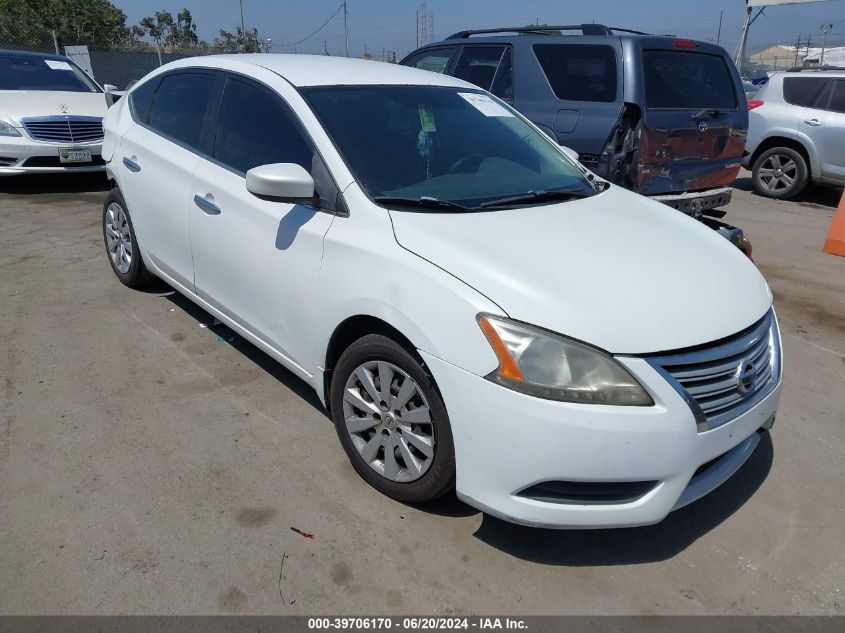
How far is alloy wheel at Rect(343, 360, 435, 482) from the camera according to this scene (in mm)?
2543

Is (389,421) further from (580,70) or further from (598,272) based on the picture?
(580,70)

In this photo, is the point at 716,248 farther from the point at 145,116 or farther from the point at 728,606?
the point at 145,116

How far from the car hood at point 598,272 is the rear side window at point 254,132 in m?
0.74

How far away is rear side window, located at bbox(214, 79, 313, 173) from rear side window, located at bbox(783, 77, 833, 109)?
8.49m

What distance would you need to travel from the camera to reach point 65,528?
2598mm

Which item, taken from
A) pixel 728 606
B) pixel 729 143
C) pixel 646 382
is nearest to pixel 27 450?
pixel 646 382

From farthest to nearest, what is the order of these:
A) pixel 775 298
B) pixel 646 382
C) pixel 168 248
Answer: pixel 775 298
pixel 168 248
pixel 646 382

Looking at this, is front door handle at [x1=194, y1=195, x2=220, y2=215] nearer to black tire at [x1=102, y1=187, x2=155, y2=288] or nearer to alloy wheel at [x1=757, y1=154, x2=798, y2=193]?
black tire at [x1=102, y1=187, x2=155, y2=288]

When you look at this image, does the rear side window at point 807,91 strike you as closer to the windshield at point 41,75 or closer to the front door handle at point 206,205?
the front door handle at point 206,205

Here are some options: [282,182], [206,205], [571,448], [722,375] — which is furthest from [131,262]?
[722,375]

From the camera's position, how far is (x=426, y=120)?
338 cm

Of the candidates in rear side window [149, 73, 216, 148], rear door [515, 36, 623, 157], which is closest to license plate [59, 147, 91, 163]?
rear side window [149, 73, 216, 148]

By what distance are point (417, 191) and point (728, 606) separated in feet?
6.59
